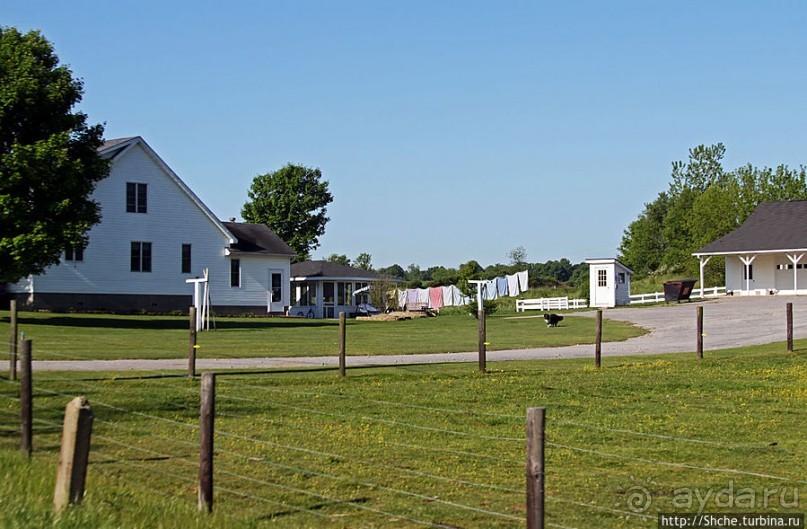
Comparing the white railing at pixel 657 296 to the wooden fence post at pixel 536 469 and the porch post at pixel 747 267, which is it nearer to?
the porch post at pixel 747 267

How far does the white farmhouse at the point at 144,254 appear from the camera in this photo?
47500 millimetres

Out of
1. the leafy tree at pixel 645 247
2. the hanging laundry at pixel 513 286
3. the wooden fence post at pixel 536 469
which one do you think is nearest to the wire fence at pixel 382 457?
the wooden fence post at pixel 536 469

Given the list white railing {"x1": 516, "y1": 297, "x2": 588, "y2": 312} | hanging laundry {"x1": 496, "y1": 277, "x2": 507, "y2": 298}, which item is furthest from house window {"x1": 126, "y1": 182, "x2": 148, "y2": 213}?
hanging laundry {"x1": 496, "y1": 277, "x2": 507, "y2": 298}

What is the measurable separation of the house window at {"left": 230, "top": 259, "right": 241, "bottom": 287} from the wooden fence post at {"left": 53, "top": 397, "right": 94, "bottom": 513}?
159ft

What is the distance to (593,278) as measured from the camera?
6084 cm

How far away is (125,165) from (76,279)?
632 cm

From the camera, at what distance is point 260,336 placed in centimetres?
3509

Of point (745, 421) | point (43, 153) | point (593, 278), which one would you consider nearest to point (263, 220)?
point (593, 278)

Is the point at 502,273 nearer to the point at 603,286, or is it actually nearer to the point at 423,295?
the point at 423,295

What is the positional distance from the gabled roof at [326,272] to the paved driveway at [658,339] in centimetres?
1980

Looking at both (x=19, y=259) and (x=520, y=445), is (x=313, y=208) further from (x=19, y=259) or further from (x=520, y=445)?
(x=520, y=445)

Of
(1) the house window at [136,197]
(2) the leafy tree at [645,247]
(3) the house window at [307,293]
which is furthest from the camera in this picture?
(2) the leafy tree at [645,247]

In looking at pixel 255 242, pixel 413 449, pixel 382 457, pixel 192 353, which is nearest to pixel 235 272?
pixel 255 242

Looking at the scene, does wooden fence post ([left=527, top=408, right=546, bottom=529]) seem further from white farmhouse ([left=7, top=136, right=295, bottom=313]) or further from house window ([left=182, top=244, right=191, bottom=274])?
house window ([left=182, top=244, right=191, bottom=274])
